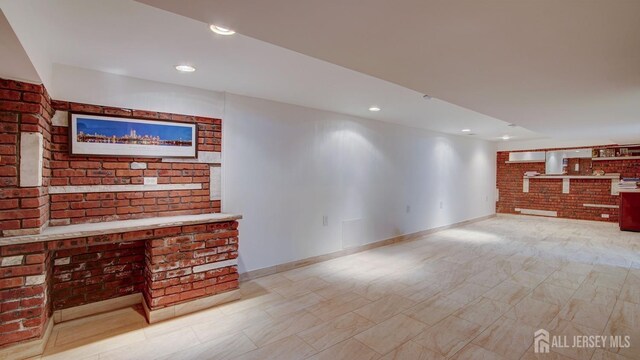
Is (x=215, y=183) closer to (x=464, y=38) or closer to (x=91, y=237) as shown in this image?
(x=91, y=237)

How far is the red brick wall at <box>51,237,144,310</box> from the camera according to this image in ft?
8.47

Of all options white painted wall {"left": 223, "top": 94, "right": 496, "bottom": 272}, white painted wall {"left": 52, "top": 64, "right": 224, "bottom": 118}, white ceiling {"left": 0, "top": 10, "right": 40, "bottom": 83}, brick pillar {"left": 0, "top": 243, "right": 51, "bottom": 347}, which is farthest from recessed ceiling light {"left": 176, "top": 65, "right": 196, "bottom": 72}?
brick pillar {"left": 0, "top": 243, "right": 51, "bottom": 347}

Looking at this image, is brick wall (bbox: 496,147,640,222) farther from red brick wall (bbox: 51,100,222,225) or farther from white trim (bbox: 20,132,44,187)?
white trim (bbox: 20,132,44,187)

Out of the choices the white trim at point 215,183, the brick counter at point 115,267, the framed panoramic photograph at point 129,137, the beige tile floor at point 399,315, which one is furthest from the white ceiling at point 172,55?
the beige tile floor at point 399,315

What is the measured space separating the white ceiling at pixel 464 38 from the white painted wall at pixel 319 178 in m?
1.89

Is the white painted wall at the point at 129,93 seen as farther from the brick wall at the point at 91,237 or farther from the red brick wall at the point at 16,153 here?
the red brick wall at the point at 16,153

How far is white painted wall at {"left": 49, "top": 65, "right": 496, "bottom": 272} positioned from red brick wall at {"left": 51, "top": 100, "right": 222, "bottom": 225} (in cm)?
11

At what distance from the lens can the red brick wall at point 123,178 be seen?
253 centimetres

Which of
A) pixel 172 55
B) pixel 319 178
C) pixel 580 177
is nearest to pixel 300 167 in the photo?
pixel 319 178

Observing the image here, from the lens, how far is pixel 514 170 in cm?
846

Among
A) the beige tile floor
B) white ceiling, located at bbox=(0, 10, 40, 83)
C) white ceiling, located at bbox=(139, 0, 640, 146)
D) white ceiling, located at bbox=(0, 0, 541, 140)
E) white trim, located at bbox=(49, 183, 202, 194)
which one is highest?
white ceiling, located at bbox=(0, 0, 541, 140)

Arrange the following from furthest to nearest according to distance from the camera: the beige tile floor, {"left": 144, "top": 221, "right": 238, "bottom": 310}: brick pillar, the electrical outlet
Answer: the electrical outlet
{"left": 144, "top": 221, "right": 238, "bottom": 310}: brick pillar
the beige tile floor

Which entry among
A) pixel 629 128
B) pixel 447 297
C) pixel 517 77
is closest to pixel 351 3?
pixel 517 77

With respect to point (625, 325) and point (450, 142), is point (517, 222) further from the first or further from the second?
point (625, 325)
